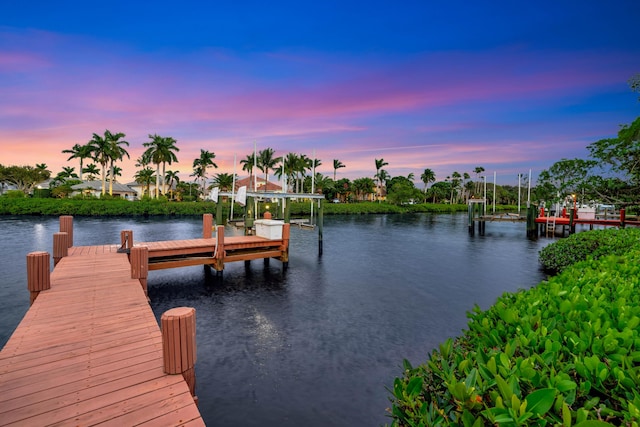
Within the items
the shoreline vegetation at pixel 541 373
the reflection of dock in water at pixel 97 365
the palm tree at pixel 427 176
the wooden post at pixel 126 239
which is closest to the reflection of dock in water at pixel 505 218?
the shoreline vegetation at pixel 541 373

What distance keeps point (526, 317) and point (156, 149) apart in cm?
7361

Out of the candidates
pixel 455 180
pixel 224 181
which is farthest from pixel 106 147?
pixel 455 180

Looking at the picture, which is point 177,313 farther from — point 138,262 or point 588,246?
point 588,246

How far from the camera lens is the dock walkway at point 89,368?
366 cm

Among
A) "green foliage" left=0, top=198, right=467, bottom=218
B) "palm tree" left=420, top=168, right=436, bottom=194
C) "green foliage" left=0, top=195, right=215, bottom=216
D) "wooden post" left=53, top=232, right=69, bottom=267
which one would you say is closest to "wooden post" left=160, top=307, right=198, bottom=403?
"wooden post" left=53, top=232, right=69, bottom=267

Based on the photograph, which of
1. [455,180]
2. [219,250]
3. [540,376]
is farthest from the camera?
[455,180]

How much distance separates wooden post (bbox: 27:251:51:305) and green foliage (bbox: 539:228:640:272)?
16207mm

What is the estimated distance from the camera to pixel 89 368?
4.64 m

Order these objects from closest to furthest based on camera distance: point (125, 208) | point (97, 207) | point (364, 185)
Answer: point (97, 207)
point (125, 208)
point (364, 185)

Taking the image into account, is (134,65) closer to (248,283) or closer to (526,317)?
(248,283)

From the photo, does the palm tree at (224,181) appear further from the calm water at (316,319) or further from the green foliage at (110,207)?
the calm water at (316,319)

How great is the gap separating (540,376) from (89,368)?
5.62 m

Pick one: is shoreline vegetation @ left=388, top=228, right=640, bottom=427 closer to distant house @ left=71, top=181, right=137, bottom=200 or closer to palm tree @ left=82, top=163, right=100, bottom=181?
distant house @ left=71, top=181, right=137, bottom=200

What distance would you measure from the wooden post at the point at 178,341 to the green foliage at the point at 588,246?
12.7m
